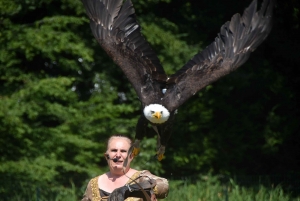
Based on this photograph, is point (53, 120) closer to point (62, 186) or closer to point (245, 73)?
point (62, 186)

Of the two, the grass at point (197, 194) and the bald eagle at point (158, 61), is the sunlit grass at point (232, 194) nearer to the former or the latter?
the grass at point (197, 194)

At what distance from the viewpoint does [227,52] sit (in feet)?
22.8

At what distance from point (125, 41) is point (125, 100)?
3.28m

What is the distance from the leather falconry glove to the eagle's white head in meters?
1.92

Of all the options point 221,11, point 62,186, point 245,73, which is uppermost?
point 221,11

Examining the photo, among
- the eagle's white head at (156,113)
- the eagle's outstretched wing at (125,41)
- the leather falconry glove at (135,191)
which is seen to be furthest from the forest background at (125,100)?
the leather falconry glove at (135,191)

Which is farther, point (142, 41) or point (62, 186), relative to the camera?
point (62, 186)

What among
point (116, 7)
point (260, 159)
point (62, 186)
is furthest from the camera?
point (260, 159)

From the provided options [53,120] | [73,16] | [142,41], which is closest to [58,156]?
[53,120]

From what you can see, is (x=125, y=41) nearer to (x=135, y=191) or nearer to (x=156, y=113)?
(x=156, y=113)

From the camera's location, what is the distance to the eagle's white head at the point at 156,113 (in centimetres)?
611

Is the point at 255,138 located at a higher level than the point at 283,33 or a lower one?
lower

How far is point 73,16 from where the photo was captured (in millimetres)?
9547

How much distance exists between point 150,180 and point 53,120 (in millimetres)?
5679
